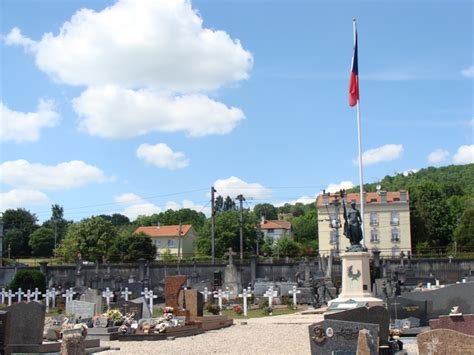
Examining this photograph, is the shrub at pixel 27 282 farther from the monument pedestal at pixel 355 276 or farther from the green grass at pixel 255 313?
the monument pedestal at pixel 355 276

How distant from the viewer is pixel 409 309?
64.1 feet

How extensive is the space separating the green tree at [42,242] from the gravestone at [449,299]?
10152cm

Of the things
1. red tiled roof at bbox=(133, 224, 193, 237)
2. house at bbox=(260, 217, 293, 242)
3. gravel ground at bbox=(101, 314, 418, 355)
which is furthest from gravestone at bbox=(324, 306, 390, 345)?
house at bbox=(260, 217, 293, 242)

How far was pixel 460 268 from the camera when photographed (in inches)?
2330

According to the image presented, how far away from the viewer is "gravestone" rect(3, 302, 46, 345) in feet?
49.4

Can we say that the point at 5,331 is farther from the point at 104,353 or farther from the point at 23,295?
the point at 23,295

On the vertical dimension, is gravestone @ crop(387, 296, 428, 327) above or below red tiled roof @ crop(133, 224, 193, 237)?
below

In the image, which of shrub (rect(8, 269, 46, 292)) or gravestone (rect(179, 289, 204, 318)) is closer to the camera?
gravestone (rect(179, 289, 204, 318))

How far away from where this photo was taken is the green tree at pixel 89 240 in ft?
288

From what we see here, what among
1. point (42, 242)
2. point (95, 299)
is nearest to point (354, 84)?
point (95, 299)

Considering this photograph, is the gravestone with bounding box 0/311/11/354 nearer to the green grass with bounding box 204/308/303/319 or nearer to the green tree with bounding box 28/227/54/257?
the green grass with bounding box 204/308/303/319

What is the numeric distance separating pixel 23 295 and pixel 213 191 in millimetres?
23751

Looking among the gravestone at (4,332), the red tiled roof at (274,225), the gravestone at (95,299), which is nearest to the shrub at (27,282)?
the gravestone at (95,299)

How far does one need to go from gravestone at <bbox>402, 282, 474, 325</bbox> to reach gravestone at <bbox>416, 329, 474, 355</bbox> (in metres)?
10.9
